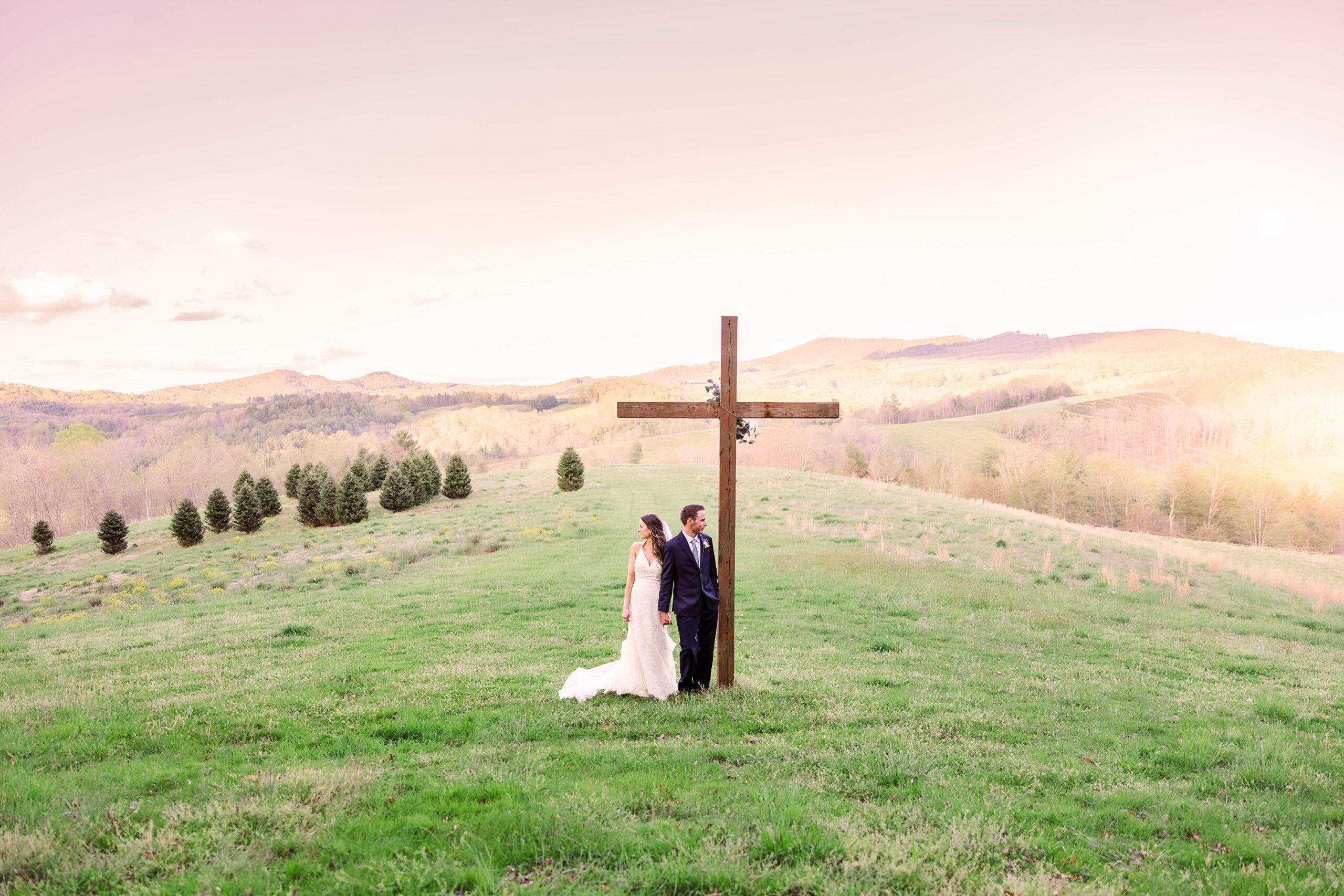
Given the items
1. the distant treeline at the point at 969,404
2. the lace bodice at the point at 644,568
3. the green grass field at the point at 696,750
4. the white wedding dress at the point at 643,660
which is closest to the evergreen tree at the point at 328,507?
the green grass field at the point at 696,750

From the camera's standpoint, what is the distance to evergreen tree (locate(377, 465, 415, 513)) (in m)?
52.7

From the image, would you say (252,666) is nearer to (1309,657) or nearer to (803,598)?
(803,598)

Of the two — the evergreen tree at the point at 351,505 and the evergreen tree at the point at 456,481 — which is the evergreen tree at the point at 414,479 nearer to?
the evergreen tree at the point at 456,481

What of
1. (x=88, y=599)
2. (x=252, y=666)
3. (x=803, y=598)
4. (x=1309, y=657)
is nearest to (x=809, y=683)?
(x=803, y=598)

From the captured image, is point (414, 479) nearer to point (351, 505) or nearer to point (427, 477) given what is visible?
point (427, 477)

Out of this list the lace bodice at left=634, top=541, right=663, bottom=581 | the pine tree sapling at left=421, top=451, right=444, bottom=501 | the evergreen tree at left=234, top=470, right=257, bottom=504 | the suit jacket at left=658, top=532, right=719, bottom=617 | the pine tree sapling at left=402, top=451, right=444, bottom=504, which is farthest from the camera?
the pine tree sapling at left=421, top=451, right=444, bottom=501

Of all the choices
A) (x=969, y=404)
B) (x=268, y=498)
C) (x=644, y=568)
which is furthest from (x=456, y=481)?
(x=969, y=404)

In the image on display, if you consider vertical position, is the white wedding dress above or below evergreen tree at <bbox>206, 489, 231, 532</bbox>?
above

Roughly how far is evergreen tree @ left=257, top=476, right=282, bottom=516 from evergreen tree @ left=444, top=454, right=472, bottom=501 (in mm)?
16389

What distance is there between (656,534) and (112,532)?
58.4 meters

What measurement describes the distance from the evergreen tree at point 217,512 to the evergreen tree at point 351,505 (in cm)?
1128

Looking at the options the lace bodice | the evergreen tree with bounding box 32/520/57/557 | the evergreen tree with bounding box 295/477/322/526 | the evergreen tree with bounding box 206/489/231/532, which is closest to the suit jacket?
A: the lace bodice

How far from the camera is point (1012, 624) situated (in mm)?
13914

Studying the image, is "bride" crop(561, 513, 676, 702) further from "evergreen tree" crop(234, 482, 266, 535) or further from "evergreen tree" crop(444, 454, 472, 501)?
"evergreen tree" crop(234, 482, 266, 535)
